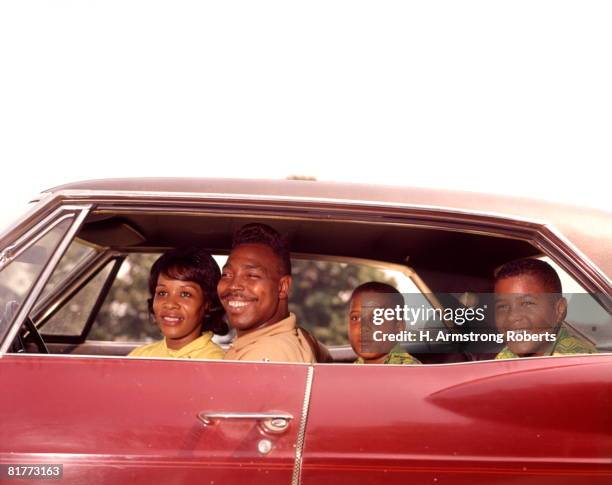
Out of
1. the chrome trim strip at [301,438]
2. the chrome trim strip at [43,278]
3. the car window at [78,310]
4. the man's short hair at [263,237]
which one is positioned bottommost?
the chrome trim strip at [301,438]

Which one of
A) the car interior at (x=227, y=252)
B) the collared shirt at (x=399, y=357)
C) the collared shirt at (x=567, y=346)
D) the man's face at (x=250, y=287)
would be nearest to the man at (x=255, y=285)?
the man's face at (x=250, y=287)

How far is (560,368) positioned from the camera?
9.21 ft

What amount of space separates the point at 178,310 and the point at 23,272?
914mm

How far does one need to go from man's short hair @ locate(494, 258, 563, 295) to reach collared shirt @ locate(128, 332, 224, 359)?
3.72ft

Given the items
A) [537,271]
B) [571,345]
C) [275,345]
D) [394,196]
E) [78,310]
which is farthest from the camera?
[78,310]

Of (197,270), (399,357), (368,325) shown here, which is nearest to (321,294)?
(197,270)

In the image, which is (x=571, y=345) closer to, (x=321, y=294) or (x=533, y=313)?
(x=533, y=313)

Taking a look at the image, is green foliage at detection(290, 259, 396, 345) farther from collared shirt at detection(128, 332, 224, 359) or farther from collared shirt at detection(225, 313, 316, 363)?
collared shirt at detection(225, 313, 316, 363)

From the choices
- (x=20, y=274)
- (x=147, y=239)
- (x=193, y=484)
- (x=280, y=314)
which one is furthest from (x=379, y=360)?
(x=147, y=239)

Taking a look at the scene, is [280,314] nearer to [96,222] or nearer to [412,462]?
[96,222]

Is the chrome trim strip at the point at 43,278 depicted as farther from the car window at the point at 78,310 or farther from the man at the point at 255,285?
the car window at the point at 78,310

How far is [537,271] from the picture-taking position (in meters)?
3.15

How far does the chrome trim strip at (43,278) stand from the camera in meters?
2.86

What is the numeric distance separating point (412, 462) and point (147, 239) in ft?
7.74
